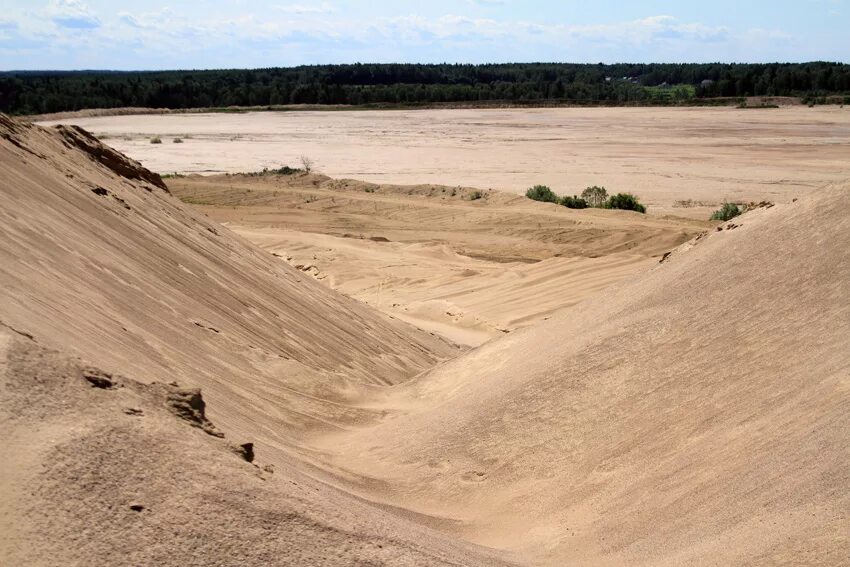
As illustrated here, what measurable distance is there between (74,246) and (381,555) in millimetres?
4207

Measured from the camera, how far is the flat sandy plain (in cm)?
2947

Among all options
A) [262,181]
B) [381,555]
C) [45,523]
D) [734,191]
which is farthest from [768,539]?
[262,181]

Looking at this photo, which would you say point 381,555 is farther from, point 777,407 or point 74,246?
point 74,246

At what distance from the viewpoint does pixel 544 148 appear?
40.1m

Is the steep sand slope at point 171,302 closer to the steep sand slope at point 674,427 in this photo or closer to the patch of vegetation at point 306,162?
the steep sand slope at point 674,427

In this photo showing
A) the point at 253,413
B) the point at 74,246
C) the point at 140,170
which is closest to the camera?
the point at 253,413

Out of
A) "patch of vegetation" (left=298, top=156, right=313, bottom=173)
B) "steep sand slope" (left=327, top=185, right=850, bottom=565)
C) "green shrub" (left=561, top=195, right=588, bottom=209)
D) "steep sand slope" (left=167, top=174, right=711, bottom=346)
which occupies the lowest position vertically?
"steep sand slope" (left=167, top=174, right=711, bottom=346)

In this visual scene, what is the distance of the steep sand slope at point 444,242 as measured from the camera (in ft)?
50.2

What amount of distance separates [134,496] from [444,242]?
17.9m

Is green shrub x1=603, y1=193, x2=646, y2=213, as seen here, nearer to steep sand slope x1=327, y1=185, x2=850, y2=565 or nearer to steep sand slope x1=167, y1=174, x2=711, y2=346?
steep sand slope x1=167, y1=174, x2=711, y2=346

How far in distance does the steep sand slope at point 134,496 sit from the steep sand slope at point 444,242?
366 inches

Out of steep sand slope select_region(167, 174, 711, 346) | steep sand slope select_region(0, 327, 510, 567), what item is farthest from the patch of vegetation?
steep sand slope select_region(0, 327, 510, 567)

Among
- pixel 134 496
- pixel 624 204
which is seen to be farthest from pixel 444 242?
pixel 134 496

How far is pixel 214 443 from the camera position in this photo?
13.3ft
